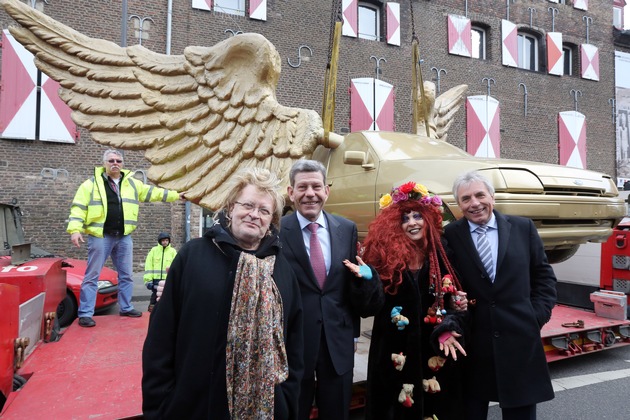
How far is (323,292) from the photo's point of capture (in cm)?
196

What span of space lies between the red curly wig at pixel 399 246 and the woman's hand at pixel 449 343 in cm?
24

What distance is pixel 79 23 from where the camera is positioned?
953 centimetres

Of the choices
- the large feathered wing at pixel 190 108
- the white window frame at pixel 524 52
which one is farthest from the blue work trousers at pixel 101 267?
the white window frame at pixel 524 52

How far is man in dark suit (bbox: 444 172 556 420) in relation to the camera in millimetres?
1979

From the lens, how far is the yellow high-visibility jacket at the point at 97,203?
371cm

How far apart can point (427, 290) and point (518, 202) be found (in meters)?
1.26

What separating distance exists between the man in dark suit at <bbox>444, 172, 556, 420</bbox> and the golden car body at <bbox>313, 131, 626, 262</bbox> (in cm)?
80

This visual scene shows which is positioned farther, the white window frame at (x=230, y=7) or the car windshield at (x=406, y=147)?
the white window frame at (x=230, y=7)

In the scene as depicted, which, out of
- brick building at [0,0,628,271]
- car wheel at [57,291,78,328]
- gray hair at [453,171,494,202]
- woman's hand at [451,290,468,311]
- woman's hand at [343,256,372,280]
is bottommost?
car wheel at [57,291,78,328]

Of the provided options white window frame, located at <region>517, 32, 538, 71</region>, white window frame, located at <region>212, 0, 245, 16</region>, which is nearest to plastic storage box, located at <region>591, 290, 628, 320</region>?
white window frame, located at <region>212, 0, 245, 16</region>

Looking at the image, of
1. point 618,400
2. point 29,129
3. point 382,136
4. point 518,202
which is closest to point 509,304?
point 518,202

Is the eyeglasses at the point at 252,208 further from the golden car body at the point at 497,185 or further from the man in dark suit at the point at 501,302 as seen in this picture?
the golden car body at the point at 497,185

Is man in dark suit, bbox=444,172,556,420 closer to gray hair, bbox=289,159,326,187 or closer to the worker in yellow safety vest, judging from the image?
gray hair, bbox=289,159,326,187

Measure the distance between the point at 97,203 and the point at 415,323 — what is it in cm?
306
